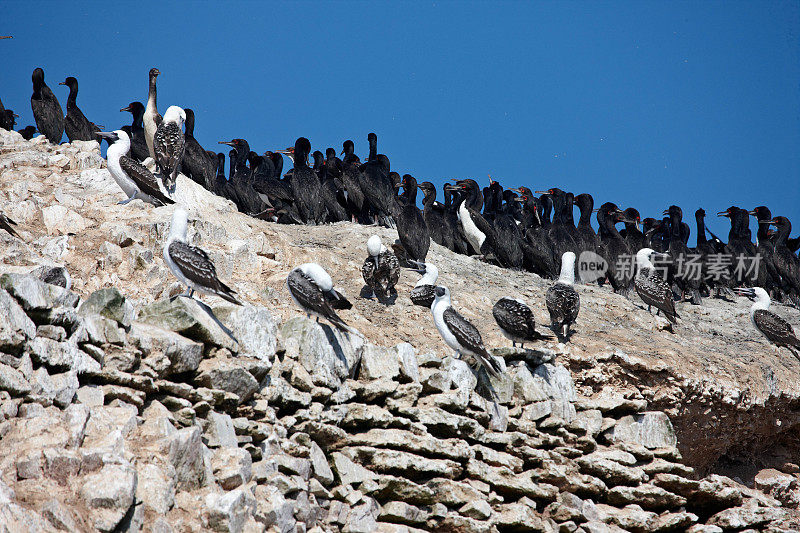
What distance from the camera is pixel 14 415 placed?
5.65 metres

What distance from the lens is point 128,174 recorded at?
11.7 m

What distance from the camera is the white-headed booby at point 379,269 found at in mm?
11742

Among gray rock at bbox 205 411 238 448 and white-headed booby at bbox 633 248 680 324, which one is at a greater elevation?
white-headed booby at bbox 633 248 680 324

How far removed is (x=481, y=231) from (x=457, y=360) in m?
9.78

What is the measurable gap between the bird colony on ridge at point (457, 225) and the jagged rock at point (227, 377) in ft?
5.33

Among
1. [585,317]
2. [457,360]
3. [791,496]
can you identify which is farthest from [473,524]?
[791,496]

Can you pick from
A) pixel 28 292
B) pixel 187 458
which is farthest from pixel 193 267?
pixel 187 458

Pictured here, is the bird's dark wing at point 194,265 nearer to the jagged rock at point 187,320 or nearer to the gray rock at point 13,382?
the jagged rock at point 187,320

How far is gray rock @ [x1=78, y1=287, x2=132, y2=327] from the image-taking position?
279 inches

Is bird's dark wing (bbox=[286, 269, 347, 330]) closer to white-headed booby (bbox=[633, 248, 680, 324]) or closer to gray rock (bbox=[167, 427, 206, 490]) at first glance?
gray rock (bbox=[167, 427, 206, 490])

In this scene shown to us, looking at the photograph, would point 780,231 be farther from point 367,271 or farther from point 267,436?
point 267,436

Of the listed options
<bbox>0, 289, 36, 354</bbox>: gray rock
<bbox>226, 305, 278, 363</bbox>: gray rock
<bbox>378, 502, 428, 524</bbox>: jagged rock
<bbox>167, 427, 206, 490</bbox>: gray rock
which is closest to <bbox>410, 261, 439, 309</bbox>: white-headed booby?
<bbox>226, 305, 278, 363</bbox>: gray rock

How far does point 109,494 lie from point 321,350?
3.79 m

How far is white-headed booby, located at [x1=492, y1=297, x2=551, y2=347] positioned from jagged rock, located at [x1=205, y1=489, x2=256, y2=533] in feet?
17.8
